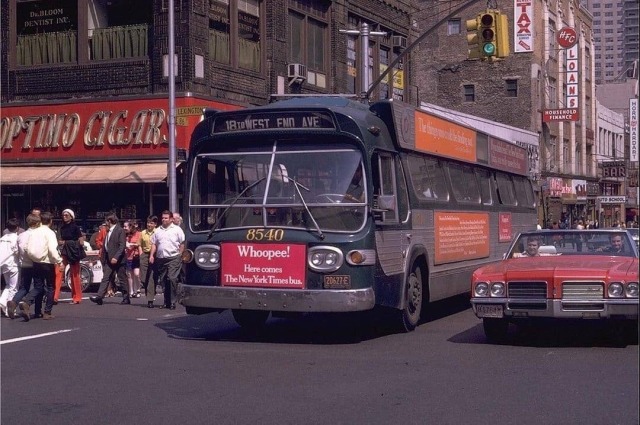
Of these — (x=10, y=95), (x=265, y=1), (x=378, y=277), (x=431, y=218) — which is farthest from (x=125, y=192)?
(x=378, y=277)

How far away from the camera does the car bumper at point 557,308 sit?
435 inches

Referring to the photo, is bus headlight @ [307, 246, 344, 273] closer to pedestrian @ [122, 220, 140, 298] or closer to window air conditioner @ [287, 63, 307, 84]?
pedestrian @ [122, 220, 140, 298]

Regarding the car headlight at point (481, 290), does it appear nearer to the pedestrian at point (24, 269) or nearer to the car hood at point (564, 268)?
the car hood at point (564, 268)

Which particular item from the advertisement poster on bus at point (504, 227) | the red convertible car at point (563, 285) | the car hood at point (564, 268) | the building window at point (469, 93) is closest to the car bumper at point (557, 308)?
the red convertible car at point (563, 285)

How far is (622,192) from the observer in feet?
278

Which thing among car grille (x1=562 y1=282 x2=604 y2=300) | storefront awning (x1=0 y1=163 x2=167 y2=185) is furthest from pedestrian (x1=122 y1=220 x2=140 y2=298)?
car grille (x1=562 y1=282 x2=604 y2=300)

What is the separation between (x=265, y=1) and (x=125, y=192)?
740 cm

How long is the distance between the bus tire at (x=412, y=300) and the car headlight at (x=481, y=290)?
1.61m

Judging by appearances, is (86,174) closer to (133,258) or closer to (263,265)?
(133,258)

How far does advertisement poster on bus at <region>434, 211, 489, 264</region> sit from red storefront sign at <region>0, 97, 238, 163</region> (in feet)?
35.0

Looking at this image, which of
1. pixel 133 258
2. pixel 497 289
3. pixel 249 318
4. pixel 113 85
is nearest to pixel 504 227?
pixel 249 318

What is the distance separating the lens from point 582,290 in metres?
11.2

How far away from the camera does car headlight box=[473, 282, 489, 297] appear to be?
11.8 metres

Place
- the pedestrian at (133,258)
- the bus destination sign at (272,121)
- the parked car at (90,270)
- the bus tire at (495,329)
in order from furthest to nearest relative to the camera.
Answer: the parked car at (90,270) < the pedestrian at (133,258) < the bus destination sign at (272,121) < the bus tire at (495,329)
